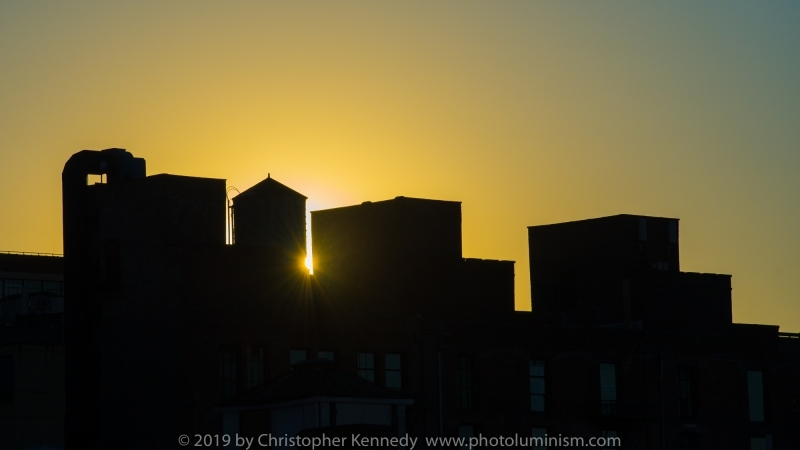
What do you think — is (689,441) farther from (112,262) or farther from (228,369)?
(112,262)

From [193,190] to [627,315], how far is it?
2192 centimetres

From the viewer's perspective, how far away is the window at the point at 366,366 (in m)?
55.9

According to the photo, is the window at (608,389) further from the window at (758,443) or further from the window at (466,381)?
the window at (758,443)

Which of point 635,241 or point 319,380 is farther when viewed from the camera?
point 635,241

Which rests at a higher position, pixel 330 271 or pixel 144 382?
pixel 330 271

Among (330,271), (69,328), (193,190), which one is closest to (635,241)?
(330,271)

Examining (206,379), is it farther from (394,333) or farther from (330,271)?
(330,271)

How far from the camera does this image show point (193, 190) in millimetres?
55125

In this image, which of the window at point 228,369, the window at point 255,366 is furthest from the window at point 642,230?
the window at point 228,369

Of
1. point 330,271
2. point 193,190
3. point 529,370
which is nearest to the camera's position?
point 193,190

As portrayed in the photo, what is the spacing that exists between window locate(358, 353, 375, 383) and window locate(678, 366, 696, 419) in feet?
50.5

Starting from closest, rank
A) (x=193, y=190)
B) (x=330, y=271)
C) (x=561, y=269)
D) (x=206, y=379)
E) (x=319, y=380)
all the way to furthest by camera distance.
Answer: (x=319, y=380), (x=206, y=379), (x=193, y=190), (x=330, y=271), (x=561, y=269)

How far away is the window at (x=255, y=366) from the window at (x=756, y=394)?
80.3 feet

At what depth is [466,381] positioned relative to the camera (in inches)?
2304
